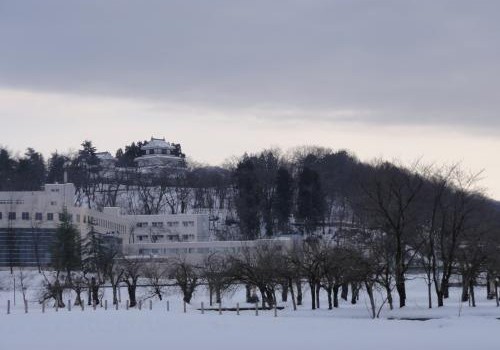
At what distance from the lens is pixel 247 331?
32812 mm

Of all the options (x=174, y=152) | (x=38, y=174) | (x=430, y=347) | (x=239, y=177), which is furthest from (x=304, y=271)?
(x=174, y=152)

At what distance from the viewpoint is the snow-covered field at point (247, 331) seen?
27.6m

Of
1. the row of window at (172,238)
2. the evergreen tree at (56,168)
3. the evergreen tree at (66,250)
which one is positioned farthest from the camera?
the evergreen tree at (56,168)

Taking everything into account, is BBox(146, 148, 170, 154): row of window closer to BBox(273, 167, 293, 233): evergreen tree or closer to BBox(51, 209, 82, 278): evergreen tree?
BBox(273, 167, 293, 233): evergreen tree

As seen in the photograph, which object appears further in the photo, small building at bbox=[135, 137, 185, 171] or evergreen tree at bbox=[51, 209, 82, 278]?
small building at bbox=[135, 137, 185, 171]

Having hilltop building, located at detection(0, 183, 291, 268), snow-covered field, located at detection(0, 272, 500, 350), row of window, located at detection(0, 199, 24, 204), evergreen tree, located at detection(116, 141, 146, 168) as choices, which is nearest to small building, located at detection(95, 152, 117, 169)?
evergreen tree, located at detection(116, 141, 146, 168)

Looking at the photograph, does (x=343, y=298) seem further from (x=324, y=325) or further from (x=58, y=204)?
(x=58, y=204)

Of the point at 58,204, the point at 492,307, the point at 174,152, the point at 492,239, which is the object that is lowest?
the point at 492,307

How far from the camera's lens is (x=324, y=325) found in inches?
1395

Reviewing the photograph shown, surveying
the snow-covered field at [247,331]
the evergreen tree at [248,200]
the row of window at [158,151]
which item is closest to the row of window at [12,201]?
the evergreen tree at [248,200]

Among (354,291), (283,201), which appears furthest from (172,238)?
(354,291)

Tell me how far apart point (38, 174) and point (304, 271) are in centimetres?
9647

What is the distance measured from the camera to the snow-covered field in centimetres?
2758

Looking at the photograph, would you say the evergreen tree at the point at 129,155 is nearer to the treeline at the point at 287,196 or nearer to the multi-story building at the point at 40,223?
the treeline at the point at 287,196
